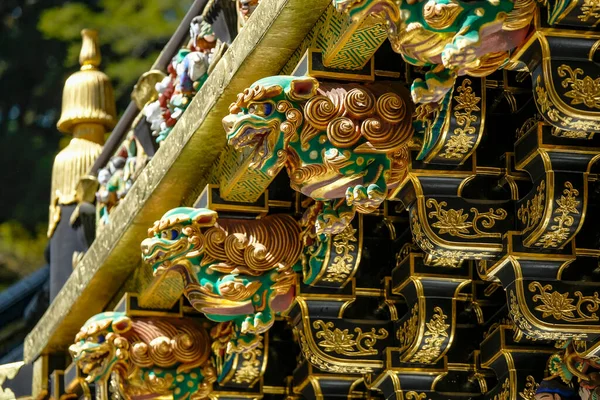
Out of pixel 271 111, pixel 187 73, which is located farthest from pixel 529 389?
pixel 187 73

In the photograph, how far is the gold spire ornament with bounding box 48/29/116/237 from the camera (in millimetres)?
11773

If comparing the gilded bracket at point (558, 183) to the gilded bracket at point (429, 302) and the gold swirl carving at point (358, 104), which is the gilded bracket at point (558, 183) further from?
the gilded bracket at point (429, 302)

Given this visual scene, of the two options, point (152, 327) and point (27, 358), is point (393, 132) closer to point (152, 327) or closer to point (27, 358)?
→ point (152, 327)

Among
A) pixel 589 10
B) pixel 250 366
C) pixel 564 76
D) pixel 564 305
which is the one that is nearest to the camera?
pixel 589 10

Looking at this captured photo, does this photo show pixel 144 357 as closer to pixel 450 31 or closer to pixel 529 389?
pixel 529 389

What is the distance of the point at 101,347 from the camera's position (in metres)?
9.16

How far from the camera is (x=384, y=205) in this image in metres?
8.35

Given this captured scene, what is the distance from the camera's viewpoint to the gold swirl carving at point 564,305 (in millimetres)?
7477

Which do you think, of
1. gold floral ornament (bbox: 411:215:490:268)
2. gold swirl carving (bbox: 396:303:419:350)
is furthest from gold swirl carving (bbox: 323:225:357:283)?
gold floral ornament (bbox: 411:215:490:268)

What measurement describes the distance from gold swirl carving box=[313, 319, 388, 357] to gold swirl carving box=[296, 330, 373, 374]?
0.15 feet

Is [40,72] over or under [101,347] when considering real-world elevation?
over

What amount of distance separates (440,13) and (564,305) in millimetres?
1506

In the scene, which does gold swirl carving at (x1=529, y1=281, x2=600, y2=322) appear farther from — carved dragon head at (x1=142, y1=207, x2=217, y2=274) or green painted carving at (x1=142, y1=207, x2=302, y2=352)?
carved dragon head at (x1=142, y1=207, x2=217, y2=274)

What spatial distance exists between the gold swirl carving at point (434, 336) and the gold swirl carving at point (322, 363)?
27cm
